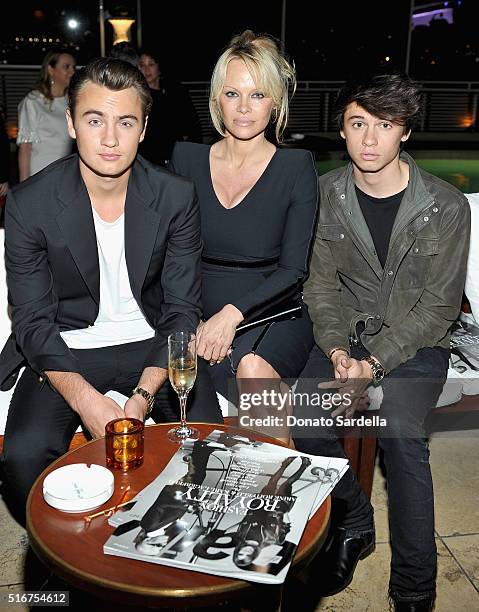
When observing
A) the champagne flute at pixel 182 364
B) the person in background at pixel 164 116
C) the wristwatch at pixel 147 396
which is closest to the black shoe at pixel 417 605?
the champagne flute at pixel 182 364

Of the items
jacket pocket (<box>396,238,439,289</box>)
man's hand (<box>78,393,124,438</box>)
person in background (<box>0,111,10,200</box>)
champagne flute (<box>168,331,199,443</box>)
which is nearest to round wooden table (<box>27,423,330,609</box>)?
champagne flute (<box>168,331,199,443</box>)

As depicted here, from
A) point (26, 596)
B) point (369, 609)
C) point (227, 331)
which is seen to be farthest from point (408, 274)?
point (26, 596)

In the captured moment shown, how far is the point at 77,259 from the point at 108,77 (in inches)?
22.7

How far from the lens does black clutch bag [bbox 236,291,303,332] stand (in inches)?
98.0

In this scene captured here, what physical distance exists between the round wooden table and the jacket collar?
86 cm

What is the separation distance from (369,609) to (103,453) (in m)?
1.00

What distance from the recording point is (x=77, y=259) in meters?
2.28

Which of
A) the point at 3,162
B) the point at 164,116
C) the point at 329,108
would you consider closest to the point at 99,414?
the point at 3,162

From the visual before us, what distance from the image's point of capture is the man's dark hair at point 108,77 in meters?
2.16

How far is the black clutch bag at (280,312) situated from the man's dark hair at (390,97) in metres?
0.70

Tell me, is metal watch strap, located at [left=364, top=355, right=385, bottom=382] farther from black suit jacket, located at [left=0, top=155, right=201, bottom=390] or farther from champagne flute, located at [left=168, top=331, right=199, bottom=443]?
champagne flute, located at [left=168, top=331, right=199, bottom=443]

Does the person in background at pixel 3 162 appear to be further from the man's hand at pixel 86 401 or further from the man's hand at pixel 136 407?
the man's hand at pixel 136 407

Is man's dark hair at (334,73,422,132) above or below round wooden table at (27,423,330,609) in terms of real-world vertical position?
above

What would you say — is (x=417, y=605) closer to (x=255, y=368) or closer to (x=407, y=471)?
(x=407, y=471)
